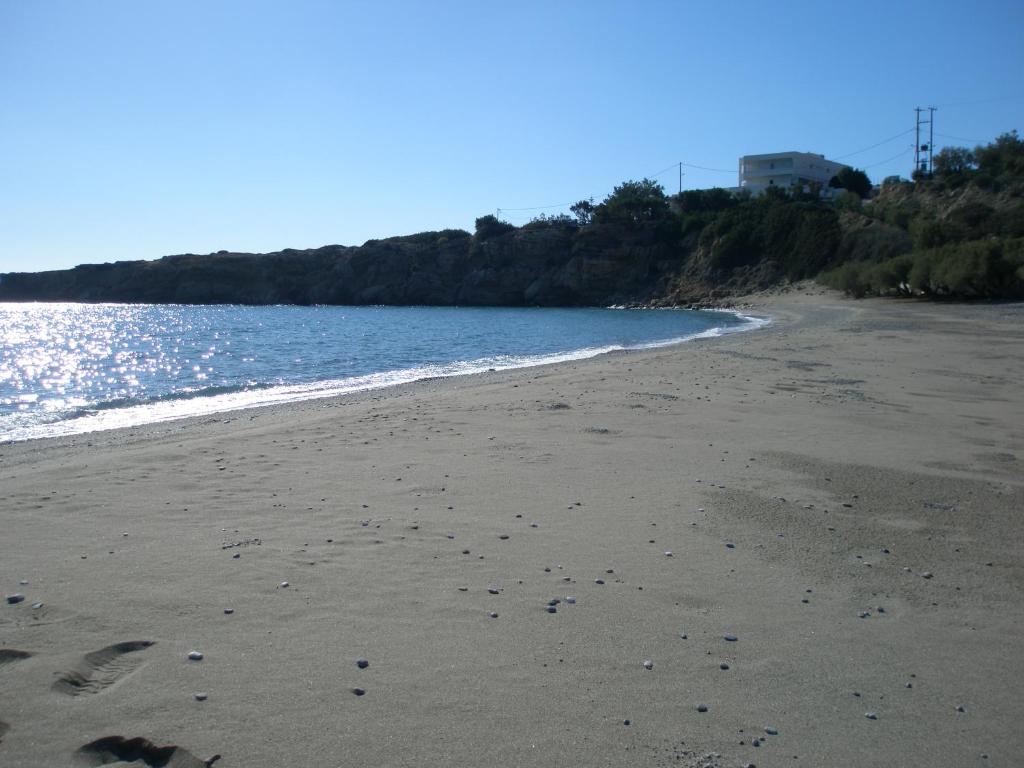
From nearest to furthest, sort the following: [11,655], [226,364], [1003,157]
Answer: [11,655], [226,364], [1003,157]

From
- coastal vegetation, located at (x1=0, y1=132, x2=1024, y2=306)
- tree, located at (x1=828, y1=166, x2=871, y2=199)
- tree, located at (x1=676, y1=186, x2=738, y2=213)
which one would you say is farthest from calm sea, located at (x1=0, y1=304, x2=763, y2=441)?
tree, located at (x1=828, y1=166, x2=871, y2=199)

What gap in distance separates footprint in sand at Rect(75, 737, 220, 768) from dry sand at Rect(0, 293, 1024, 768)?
2cm

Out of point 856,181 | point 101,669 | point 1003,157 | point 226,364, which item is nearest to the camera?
point 101,669

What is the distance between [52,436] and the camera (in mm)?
12516

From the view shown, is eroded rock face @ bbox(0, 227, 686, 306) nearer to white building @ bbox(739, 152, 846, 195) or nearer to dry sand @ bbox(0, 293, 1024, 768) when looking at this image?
white building @ bbox(739, 152, 846, 195)

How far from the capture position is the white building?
106m

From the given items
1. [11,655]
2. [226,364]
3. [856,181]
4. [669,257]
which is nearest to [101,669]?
[11,655]

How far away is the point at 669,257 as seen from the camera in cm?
8781

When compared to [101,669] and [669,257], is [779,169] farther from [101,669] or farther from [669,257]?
[101,669]

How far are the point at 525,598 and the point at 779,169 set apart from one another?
11455 centimetres

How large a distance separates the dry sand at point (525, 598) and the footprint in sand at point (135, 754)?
0.02m

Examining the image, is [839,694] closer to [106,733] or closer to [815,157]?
[106,733]

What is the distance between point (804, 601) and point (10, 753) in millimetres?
4387

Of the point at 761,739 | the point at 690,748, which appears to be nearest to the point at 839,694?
the point at 761,739
